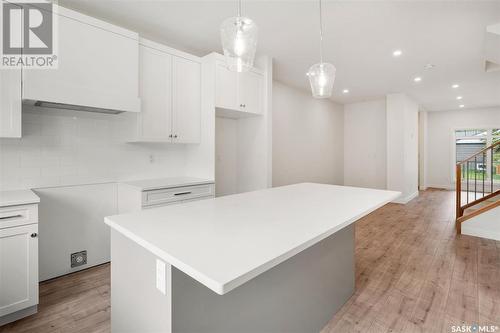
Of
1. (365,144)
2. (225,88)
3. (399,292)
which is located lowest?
(399,292)

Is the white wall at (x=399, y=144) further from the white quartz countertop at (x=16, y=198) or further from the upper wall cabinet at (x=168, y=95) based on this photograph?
the white quartz countertop at (x=16, y=198)

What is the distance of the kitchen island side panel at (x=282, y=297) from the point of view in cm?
103

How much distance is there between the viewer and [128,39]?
247cm

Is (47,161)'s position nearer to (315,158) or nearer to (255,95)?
(255,95)

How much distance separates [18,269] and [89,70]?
5.49 ft

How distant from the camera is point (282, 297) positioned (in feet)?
4.70

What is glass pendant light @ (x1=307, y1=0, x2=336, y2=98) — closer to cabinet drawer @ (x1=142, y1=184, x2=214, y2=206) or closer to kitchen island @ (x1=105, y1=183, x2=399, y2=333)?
kitchen island @ (x1=105, y1=183, x2=399, y2=333)

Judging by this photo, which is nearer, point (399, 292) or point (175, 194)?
point (399, 292)

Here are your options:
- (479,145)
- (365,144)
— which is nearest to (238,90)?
(365,144)

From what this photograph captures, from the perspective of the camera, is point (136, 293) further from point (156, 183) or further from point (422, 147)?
point (422, 147)

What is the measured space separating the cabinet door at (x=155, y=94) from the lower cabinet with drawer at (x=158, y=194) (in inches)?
22.9

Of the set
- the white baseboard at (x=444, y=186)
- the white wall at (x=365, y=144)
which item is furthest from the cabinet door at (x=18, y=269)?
the white baseboard at (x=444, y=186)

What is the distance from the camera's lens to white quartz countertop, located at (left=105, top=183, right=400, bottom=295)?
805mm

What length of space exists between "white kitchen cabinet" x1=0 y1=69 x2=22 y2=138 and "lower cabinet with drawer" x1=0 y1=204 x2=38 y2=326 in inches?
22.9
